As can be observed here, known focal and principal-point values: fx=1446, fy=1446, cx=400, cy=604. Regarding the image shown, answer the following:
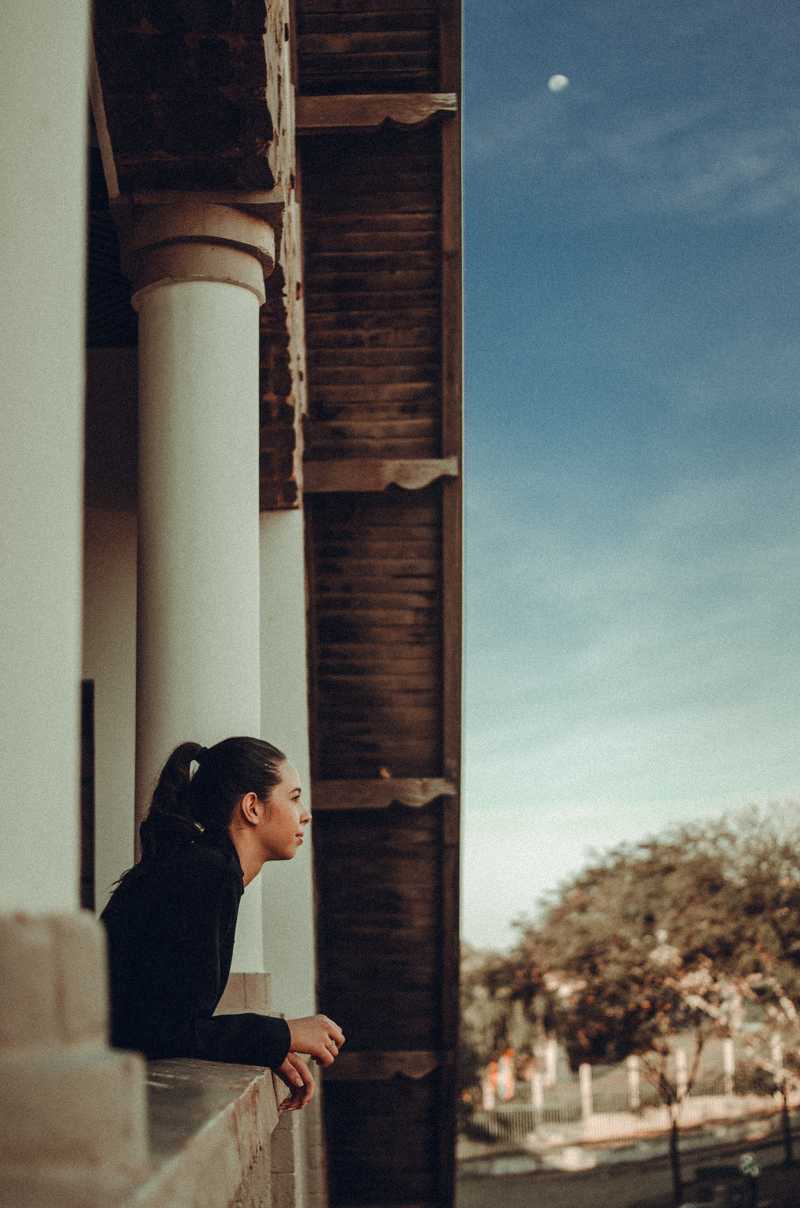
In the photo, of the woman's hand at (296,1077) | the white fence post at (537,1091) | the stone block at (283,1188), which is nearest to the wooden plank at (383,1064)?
the stone block at (283,1188)

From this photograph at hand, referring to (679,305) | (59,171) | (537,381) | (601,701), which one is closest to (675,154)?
(679,305)

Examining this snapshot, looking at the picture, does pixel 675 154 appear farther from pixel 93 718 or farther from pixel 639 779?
pixel 93 718

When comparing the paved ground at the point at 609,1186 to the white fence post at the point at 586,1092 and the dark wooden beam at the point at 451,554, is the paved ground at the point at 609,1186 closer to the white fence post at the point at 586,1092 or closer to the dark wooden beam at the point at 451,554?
the white fence post at the point at 586,1092

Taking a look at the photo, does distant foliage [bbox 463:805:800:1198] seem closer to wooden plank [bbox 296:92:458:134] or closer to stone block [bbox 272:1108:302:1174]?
stone block [bbox 272:1108:302:1174]

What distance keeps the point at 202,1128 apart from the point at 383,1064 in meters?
8.45

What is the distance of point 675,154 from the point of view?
3681 centimetres

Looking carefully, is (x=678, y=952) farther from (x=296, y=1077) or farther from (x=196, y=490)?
(x=296, y=1077)

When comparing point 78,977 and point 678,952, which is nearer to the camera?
point 78,977

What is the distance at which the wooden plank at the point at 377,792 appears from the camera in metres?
8.67

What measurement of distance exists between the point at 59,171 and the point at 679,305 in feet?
120

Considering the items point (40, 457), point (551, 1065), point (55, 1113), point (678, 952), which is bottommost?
point (551, 1065)

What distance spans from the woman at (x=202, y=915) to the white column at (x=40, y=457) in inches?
31.7

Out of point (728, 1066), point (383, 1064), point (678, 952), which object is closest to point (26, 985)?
point (383, 1064)

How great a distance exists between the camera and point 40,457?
161 cm
